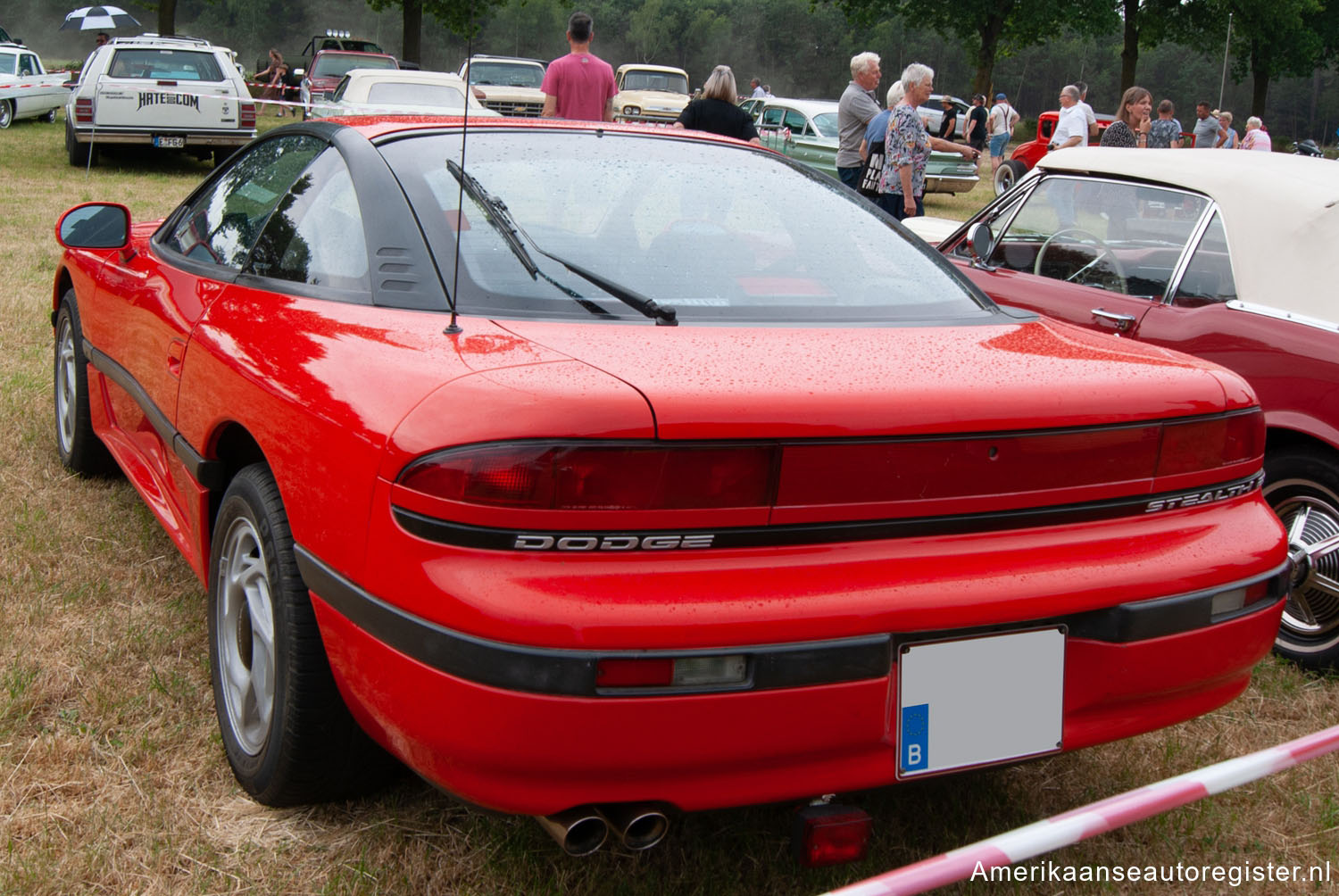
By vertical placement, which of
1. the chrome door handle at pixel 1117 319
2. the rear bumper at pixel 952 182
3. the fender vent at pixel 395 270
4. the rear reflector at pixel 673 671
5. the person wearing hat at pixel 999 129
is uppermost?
the person wearing hat at pixel 999 129

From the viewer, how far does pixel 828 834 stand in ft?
6.20

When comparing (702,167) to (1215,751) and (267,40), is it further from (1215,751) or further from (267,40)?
(267,40)

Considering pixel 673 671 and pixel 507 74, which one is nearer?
pixel 673 671

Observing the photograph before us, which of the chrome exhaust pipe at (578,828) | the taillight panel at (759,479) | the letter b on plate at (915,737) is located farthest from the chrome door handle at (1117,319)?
the chrome exhaust pipe at (578,828)

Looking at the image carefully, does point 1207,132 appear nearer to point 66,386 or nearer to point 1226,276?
point 1226,276

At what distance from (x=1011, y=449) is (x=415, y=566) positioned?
954mm

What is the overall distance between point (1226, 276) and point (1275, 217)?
0.24 metres

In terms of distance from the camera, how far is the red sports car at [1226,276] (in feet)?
11.3

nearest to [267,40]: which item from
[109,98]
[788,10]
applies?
[788,10]

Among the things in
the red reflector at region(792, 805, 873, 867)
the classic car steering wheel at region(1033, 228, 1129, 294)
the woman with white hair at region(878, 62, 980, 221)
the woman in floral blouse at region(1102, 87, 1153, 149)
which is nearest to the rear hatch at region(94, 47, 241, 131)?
the woman with white hair at region(878, 62, 980, 221)

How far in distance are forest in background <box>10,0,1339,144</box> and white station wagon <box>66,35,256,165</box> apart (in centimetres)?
3692

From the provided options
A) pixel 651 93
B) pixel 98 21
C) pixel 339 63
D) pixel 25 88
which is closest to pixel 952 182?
pixel 651 93

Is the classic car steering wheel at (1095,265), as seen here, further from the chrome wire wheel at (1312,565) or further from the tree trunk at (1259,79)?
the tree trunk at (1259,79)

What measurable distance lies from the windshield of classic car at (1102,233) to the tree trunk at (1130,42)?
106 ft
